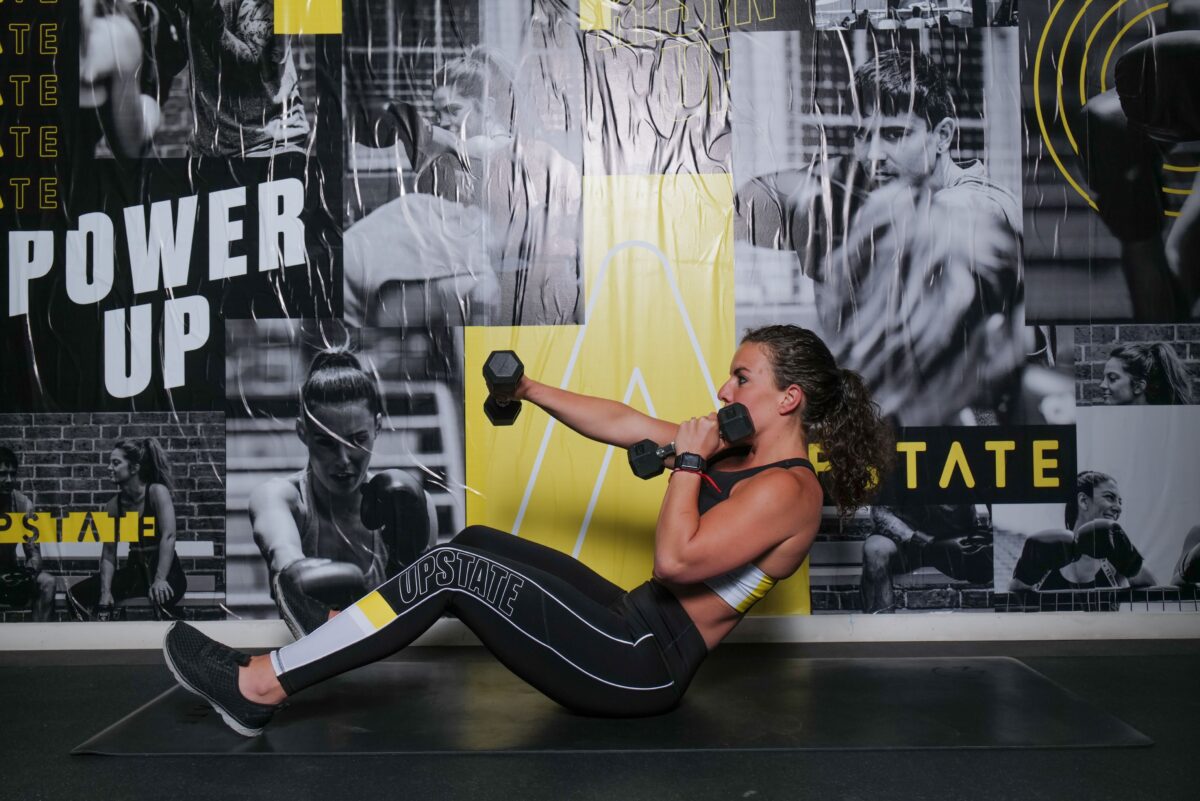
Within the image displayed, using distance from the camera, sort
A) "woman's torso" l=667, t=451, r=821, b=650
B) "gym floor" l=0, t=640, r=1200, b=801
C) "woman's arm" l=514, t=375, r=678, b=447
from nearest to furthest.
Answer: "gym floor" l=0, t=640, r=1200, b=801 → "woman's torso" l=667, t=451, r=821, b=650 → "woman's arm" l=514, t=375, r=678, b=447

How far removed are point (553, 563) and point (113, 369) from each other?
1746 mm

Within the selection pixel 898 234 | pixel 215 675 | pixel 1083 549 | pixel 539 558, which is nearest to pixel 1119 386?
pixel 1083 549

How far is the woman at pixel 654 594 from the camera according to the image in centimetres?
191

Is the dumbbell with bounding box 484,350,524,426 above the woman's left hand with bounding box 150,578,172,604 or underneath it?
above

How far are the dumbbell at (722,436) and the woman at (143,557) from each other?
1.82m

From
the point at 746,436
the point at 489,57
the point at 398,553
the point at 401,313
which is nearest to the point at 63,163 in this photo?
the point at 401,313

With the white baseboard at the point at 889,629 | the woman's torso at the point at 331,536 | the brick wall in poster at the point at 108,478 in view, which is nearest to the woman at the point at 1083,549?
the white baseboard at the point at 889,629

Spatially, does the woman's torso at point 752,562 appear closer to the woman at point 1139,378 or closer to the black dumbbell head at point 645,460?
the black dumbbell head at point 645,460

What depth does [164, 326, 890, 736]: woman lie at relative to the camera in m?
1.91

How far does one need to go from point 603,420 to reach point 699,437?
0.47m

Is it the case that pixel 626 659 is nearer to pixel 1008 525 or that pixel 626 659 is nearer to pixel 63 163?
pixel 1008 525

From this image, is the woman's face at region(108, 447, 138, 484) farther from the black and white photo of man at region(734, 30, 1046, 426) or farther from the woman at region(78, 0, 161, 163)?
the black and white photo of man at region(734, 30, 1046, 426)

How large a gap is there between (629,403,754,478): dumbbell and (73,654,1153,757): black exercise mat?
57 centimetres

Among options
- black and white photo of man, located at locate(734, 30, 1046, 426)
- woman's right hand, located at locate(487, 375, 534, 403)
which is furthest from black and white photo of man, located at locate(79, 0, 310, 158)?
black and white photo of man, located at locate(734, 30, 1046, 426)
